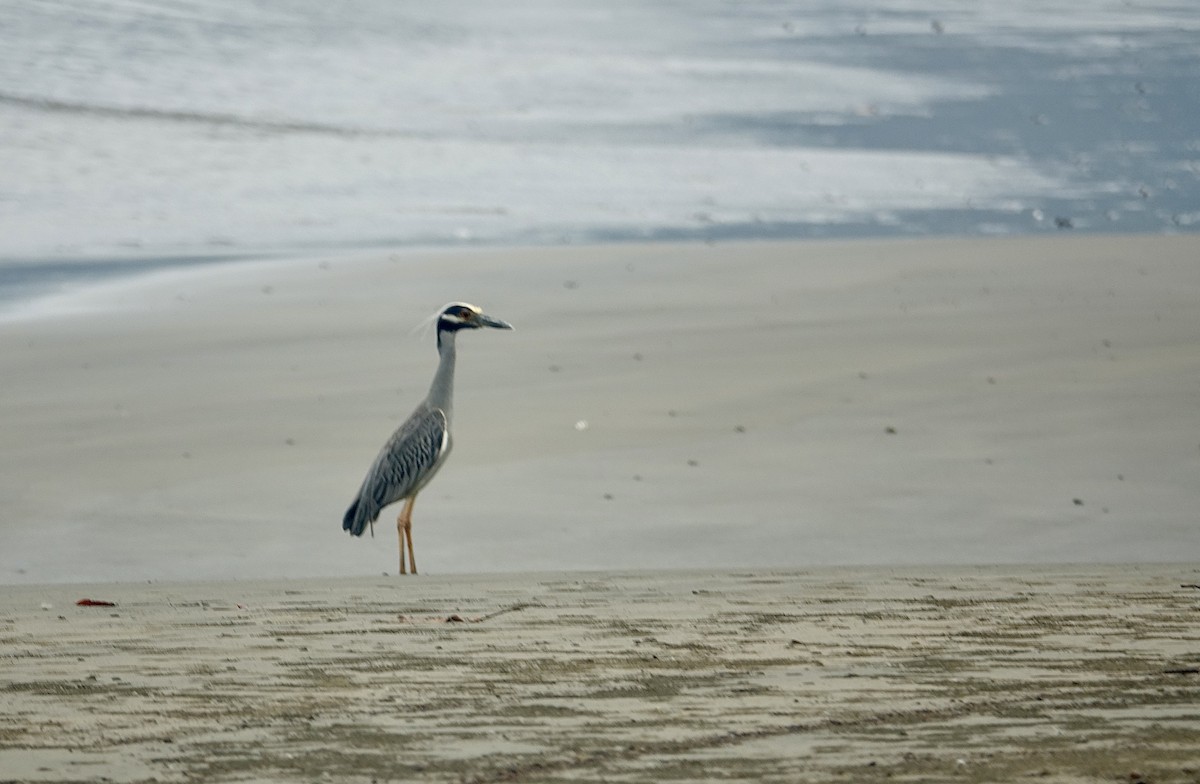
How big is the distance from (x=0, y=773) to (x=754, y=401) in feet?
22.9

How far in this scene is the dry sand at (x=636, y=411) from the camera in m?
8.63

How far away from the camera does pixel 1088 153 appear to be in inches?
832

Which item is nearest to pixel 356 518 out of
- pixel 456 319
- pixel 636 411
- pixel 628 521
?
pixel 628 521

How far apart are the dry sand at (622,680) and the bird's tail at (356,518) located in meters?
1.25

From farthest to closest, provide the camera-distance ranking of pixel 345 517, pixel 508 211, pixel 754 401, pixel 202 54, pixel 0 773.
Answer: pixel 202 54 → pixel 508 211 → pixel 754 401 → pixel 345 517 → pixel 0 773

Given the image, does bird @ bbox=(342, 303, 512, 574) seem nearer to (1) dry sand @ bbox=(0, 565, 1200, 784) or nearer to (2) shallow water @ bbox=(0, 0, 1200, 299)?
(1) dry sand @ bbox=(0, 565, 1200, 784)

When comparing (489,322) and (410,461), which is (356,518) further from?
(489,322)

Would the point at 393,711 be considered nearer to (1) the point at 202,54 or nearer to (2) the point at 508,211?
(2) the point at 508,211

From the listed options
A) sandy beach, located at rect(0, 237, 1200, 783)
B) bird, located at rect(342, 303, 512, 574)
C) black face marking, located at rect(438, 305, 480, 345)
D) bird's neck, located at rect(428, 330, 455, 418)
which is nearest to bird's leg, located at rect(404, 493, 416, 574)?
bird, located at rect(342, 303, 512, 574)

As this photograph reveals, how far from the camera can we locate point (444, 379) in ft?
30.7

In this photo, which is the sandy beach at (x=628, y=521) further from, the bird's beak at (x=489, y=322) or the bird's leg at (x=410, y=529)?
the bird's beak at (x=489, y=322)

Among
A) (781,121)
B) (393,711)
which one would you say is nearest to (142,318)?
(393,711)

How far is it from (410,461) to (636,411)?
237 centimetres

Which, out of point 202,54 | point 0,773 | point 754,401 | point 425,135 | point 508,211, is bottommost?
point 0,773
